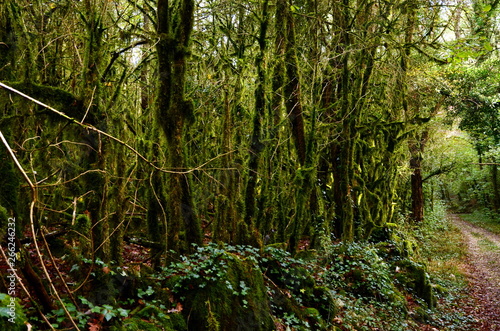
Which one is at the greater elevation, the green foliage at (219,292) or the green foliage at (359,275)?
the green foliage at (219,292)

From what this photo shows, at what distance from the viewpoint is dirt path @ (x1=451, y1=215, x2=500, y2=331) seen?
27.6 ft

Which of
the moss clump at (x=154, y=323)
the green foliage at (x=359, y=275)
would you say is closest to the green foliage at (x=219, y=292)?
the moss clump at (x=154, y=323)

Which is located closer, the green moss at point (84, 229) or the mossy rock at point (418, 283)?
the green moss at point (84, 229)

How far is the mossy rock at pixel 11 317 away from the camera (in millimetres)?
2135

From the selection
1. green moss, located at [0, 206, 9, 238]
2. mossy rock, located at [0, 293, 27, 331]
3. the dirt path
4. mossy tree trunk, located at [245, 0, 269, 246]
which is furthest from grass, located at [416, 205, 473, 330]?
green moss, located at [0, 206, 9, 238]

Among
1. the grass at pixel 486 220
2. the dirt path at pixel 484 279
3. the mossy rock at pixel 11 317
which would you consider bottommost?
the grass at pixel 486 220

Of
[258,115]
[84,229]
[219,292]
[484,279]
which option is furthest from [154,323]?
[484,279]

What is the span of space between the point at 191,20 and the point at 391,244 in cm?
823

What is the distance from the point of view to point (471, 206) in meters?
37.2

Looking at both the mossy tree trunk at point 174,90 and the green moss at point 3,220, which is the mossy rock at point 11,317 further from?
the mossy tree trunk at point 174,90

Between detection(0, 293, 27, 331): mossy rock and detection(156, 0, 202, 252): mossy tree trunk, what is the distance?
2431mm

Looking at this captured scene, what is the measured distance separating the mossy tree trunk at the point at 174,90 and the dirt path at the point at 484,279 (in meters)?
7.33

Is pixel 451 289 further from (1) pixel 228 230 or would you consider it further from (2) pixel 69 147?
(2) pixel 69 147

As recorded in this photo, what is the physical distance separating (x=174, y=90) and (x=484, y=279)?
12.3 m
